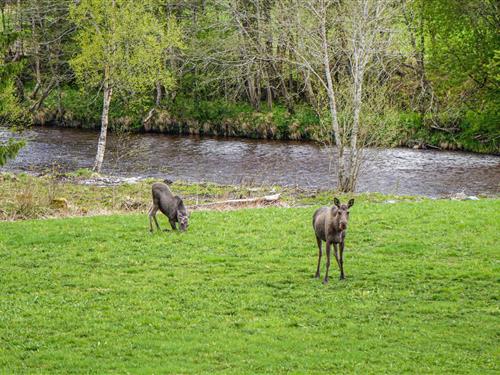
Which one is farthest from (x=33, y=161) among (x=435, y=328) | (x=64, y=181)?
(x=435, y=328)

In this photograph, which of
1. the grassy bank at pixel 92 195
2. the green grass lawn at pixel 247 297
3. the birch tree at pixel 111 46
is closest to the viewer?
the green grass lawn at pixel 247 297

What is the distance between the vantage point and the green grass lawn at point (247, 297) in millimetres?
13367

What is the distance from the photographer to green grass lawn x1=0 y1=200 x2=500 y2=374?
13.4 m

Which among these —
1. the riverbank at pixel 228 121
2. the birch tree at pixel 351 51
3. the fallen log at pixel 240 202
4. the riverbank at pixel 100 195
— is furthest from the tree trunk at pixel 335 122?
the riverbank at pixel 228 121

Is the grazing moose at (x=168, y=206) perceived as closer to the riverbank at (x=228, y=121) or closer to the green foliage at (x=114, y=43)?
the green foliage at (x=114, y=43)

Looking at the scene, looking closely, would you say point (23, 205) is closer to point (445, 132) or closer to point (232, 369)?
point (232, 369)

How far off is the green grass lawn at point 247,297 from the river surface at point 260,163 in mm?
14397

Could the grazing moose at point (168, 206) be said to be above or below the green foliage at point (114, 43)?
below

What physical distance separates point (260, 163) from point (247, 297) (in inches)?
1175

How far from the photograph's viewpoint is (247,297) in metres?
16.9

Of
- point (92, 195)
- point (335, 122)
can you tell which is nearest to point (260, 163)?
point (335, 122)

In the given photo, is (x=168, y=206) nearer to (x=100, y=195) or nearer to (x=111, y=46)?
(x=100, y=195)

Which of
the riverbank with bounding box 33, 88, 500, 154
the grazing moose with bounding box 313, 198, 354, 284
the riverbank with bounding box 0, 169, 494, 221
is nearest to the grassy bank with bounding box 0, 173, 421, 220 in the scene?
the riverbank with bounding box 0, 169, 494, 221

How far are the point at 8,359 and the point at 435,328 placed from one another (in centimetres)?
826
